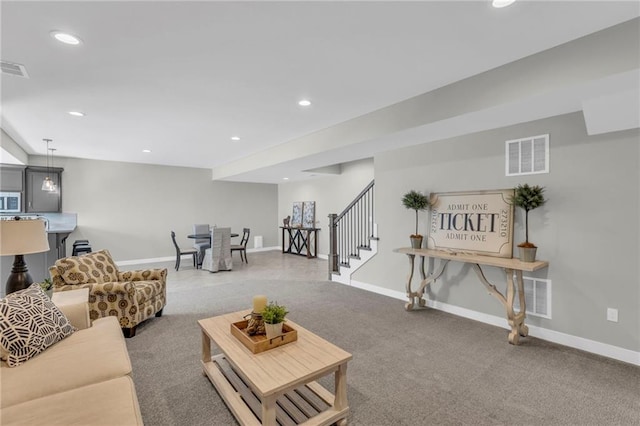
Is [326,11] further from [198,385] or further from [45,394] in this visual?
[198,385]

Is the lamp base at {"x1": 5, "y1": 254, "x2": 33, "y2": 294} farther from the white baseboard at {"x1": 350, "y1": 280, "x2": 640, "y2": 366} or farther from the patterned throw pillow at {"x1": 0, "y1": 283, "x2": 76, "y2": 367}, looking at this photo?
the white baseboard at {"x1": 350, "y1": 280, "x2": 640, "y2": 366}

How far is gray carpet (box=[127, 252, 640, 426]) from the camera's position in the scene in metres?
2.04

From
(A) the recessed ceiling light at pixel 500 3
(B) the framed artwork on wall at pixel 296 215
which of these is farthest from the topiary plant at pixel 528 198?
(B) the framed artwork on wall at pixel 296 215

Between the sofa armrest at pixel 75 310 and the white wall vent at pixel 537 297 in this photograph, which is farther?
the white wall vent at pixel 537 297

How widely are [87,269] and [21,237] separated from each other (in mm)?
1107

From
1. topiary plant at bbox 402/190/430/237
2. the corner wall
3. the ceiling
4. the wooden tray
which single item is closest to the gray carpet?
the corner wall

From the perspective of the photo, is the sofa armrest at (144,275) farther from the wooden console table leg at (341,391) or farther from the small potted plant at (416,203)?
the small potted plant at (416,203)

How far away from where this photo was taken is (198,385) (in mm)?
2383

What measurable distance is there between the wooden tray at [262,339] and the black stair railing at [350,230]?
335 centimetres

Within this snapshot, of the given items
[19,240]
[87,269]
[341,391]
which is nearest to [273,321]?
[341,391]

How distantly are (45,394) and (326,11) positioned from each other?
8.75 ft

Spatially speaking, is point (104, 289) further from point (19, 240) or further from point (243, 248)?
point (243, 248)

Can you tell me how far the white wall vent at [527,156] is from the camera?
10.7 feet

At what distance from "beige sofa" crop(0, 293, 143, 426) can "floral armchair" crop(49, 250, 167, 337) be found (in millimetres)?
1145
